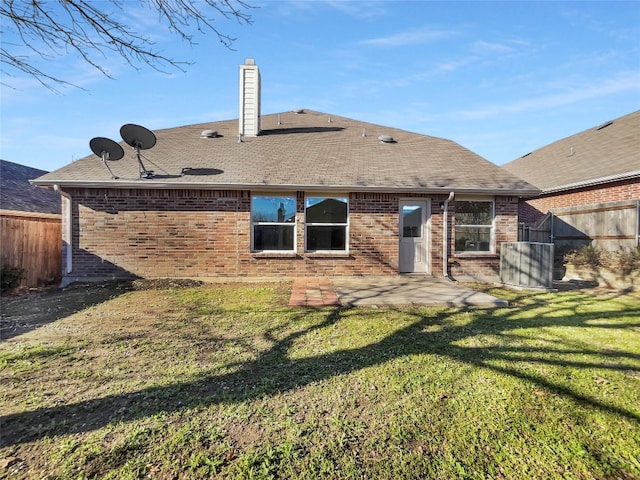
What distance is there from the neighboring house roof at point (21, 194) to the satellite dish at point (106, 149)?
1120 cm

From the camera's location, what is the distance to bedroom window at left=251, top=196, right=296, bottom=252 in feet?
31.0

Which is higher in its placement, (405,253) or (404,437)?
(405,253)

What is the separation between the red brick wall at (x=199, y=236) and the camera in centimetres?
901

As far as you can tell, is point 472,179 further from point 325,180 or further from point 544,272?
point 325,180

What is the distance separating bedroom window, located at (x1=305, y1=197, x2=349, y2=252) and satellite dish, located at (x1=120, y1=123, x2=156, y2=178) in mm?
4409

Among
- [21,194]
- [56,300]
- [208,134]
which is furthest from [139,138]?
[21,194]

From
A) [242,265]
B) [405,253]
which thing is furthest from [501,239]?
[242,265]

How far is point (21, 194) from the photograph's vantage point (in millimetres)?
18500

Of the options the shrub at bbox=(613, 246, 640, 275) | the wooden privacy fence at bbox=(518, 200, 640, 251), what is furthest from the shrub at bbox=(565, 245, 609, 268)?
the wooden privacy fence at bbox=(518, 200, 640, 251)

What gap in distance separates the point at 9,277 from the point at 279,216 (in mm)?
6409

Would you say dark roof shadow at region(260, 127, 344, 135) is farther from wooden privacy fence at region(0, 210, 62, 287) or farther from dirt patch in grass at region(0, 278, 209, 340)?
wooden privacy fence at region(0, 210, 62, 287)

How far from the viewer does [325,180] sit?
30.3 feet

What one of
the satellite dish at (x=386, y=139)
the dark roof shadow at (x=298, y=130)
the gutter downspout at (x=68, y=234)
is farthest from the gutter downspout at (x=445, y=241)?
the gutter downspout at (x=68, y=234)

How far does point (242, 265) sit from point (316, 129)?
7.01 metres
